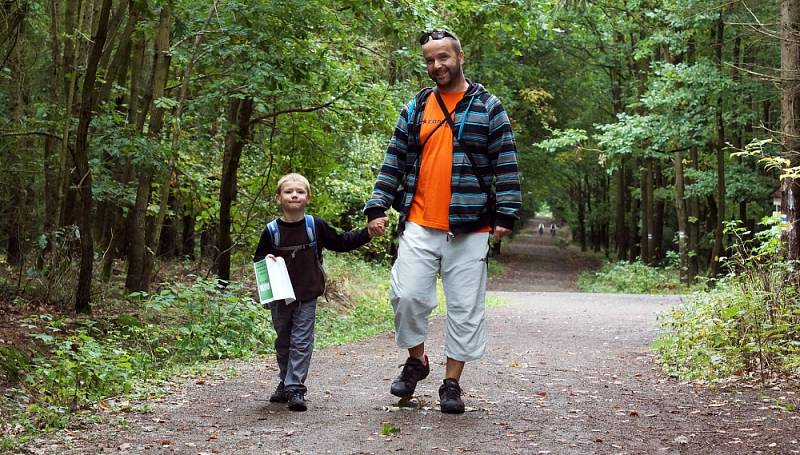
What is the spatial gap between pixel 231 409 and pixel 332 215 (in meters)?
11.0

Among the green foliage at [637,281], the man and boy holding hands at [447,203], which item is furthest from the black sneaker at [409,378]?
the green foliage at [637,281]

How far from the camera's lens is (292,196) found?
19.7ft

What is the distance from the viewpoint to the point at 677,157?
2980 centimetres

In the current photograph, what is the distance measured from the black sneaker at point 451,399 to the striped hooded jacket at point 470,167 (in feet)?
3.22

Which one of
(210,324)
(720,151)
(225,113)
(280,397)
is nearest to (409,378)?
(280,397)

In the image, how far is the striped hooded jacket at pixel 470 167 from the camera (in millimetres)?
5719

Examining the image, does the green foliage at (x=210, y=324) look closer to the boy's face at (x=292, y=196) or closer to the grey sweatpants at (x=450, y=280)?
the boy's face at (x=292, y=196)

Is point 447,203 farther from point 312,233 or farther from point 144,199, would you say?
point 144,199

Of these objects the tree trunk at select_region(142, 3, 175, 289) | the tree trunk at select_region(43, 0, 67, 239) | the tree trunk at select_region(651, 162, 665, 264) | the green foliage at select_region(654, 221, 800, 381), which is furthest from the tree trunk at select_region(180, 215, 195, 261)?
the tree trunk at select_region(651, 162, 665, 264)

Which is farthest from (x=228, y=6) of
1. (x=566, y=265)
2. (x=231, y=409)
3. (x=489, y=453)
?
(x=566, y=265)

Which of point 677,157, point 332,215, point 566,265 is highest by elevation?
point 677,157

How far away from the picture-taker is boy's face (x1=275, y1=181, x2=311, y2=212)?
19.7 feet

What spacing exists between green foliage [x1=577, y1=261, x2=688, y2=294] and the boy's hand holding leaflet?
22692 mm

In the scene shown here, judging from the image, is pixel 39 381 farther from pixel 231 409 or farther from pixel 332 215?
A: pixel 332 215
